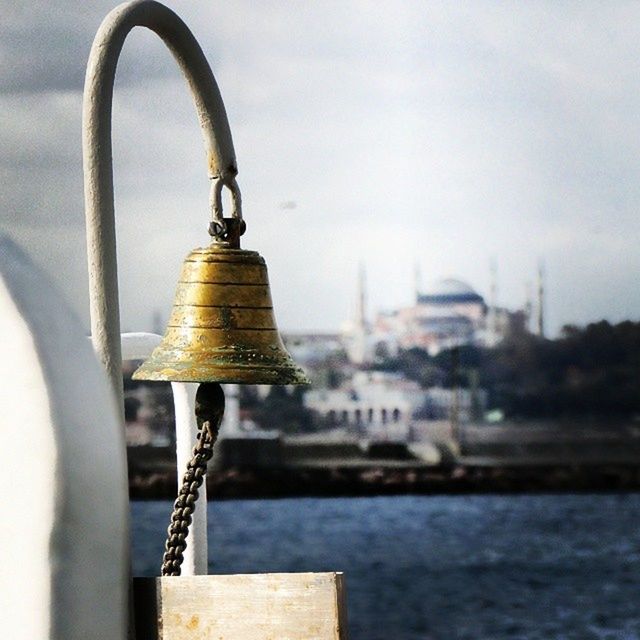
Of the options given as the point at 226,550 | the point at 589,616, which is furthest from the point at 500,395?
the point at 589,616

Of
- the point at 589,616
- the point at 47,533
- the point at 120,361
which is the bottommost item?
the point at 589,616

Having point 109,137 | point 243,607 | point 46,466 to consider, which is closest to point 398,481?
point 109,137

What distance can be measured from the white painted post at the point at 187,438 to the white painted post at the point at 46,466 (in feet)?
2.42

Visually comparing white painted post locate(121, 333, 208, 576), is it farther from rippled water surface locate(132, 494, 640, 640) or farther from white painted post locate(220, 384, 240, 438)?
white painted post locate(220, 384, 240, 438)

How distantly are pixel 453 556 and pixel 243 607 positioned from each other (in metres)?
41.3

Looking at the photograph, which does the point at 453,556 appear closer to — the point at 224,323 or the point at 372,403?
the point at 372,403

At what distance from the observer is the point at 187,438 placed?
2467 mm

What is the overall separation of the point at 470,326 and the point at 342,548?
292 inches

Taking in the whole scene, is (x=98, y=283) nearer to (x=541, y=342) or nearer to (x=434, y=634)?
(x=434, y=634)

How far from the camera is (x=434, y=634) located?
2923 cm

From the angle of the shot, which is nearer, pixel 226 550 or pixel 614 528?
pixel 226 550

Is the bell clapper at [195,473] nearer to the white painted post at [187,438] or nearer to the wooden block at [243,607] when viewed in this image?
the white painted post at [187,438]

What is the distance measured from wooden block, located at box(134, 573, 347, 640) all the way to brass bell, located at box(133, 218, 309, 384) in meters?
0.55

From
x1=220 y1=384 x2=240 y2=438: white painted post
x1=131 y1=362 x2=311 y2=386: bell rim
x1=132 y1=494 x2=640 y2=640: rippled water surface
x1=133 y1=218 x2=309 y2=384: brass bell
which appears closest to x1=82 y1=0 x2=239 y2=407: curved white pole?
x1=133 y1=218 x2=309 y2=384: brass bell
